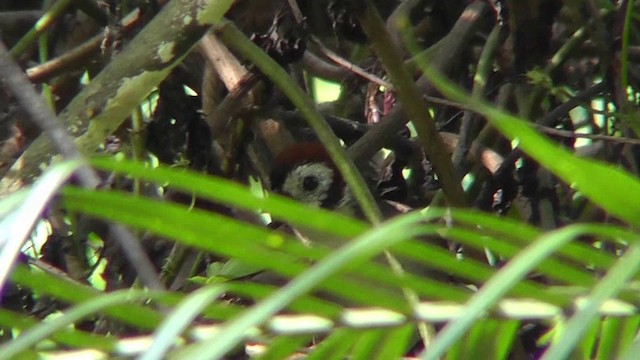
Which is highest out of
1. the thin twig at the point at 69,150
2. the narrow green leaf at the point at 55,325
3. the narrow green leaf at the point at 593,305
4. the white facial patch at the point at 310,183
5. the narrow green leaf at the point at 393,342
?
the white facial patch at the point at 310,183

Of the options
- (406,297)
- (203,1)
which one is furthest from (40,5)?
(406,297)

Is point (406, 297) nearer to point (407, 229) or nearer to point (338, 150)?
point (407, 229)

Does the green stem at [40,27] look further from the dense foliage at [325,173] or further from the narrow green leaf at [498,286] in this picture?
the narrow green leaf at [498,286]

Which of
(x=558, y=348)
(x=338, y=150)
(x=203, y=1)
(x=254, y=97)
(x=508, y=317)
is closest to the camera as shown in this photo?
(x=558, y=348)

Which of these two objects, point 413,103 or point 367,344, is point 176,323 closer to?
point 367,344

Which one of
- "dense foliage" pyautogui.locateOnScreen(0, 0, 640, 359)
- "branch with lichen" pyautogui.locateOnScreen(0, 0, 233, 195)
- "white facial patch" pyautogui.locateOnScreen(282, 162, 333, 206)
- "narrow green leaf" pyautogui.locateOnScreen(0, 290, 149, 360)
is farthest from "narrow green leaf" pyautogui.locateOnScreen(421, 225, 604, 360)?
"white facial patch" pyautogui.locateOnScreen(282, 162, 333, 206)

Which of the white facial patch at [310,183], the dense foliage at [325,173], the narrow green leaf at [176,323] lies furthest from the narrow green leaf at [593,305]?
the white facial patch at [310,183]

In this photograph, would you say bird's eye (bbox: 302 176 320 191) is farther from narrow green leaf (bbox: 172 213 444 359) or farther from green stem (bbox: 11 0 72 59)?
narrow green leaf (bbox: 172 213 444 359)
